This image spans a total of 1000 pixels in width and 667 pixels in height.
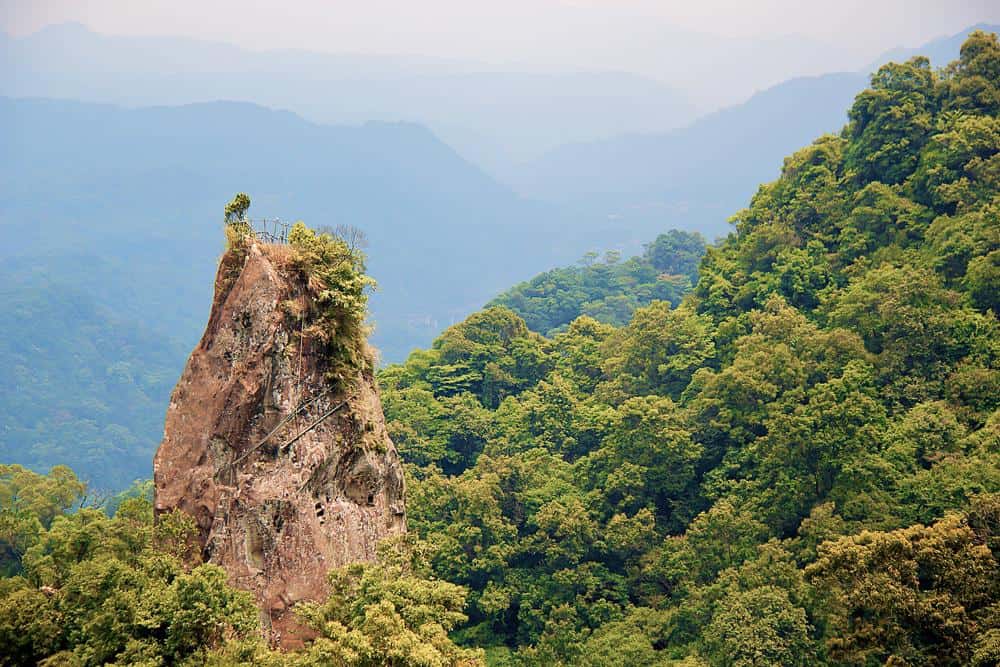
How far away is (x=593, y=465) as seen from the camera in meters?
26.9

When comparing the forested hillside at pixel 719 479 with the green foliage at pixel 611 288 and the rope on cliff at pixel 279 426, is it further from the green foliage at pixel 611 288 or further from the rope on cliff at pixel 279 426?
the green foliage at pixel 611 288

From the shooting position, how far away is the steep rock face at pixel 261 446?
1326cm

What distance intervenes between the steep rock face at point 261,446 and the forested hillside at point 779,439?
29.8 ft

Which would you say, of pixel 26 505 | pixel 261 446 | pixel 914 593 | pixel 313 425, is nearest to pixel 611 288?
pixel 26 505

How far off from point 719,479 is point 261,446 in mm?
14616

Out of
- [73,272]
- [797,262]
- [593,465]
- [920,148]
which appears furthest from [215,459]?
[73,272]

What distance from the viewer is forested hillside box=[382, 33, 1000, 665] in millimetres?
17359

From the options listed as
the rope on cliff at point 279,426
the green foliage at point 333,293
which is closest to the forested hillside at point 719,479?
the rope on cliff at point 279,426

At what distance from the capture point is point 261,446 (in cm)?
1349

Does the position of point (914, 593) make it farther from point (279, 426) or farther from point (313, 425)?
point (279, 426)

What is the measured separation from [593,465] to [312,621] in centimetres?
1554

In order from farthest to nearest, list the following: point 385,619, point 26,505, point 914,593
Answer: point 26,505 < point 914,593 < point 385,619

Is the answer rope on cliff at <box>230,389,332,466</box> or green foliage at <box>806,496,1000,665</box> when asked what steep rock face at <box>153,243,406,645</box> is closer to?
rope on cliff at <box>230,389,332,466</box>

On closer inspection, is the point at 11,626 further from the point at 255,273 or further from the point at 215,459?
the point at 255,273
